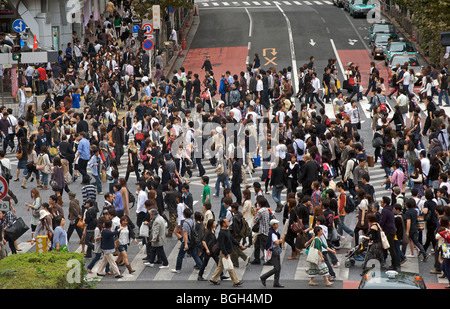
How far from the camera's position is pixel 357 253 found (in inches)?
716

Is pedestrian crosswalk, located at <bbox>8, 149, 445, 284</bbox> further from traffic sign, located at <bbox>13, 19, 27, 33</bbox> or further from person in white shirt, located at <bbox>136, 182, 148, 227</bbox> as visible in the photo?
traffic sign, located at <bbox>13, 19, 27, 33</bbox>

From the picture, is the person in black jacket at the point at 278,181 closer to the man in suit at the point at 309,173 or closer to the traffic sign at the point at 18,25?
the man in suit at the point at 309,173

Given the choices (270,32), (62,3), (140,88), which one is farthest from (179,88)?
(270,32)

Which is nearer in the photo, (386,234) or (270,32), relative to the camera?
(386,234)

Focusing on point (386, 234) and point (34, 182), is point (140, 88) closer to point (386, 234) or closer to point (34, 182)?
point (34, 182)

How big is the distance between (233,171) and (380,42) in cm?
2611

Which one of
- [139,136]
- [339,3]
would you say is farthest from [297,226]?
[339,3]

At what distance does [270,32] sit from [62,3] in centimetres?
1433

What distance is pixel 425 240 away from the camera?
1969 centimetres

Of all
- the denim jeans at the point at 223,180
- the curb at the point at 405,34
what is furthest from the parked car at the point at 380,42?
the denim jeans at the point at 223,180

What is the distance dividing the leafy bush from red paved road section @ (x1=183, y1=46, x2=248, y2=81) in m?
26.8

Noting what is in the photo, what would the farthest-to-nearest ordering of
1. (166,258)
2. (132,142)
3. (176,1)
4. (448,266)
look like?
(176,1) < (132,142) < (166,258) < (448,266)

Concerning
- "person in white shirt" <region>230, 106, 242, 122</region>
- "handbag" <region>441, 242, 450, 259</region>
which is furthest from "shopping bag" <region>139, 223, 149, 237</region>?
"person in white shirt" <region>230, 106, 242, 122</region>

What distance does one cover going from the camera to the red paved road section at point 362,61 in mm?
41669
